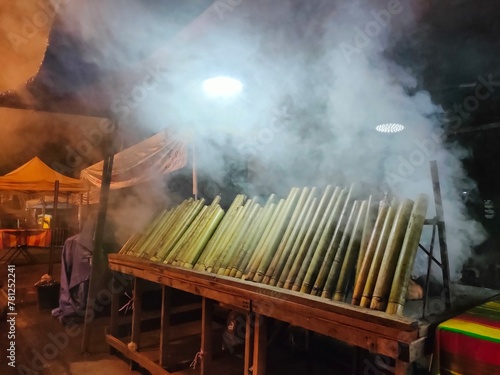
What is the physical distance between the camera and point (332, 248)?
283 cm

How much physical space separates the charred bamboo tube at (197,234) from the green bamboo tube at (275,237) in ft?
3.20

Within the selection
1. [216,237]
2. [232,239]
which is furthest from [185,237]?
[232,239]

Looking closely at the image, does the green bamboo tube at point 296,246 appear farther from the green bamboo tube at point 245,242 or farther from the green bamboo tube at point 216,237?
the green bamboo tube at point 216,237

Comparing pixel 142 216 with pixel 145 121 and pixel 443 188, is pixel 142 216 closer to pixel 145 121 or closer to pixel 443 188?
pixel 145 121

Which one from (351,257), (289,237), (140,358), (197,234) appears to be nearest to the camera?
(351,257)

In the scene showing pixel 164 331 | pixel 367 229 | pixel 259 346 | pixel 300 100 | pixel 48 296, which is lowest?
pixel 48 296

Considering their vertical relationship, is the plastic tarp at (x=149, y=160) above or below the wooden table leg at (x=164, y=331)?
above

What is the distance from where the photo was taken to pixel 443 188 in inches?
200

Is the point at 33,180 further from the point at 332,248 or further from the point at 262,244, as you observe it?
the point at 332,248

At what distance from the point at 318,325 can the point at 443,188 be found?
372cm

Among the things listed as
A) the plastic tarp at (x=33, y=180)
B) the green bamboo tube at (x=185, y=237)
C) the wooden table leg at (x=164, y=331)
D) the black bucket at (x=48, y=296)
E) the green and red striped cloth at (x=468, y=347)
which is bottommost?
the black bucket at (x=48, y=296)

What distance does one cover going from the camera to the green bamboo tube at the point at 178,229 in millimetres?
4272

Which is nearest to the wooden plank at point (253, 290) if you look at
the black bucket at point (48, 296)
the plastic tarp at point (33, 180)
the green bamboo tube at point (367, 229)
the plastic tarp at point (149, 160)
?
the green bamboo tube at point (367, 229)

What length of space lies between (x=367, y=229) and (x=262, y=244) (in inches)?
41.9
